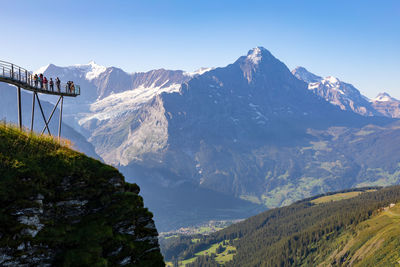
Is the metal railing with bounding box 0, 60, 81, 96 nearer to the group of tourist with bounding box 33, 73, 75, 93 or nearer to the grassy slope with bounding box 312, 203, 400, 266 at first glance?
the group of tourist with bounding box 33, 73, 75, 93

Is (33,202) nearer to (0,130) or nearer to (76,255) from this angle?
(76,255)

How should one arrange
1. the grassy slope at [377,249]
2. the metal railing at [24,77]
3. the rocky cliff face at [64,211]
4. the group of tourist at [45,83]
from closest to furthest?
the rocky cliff face at [64,211] → the metal railing at [24,77] → the group of tourist at [45,83] → the grassy slope at [377,249]

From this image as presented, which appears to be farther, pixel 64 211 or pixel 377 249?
pixel 377 249

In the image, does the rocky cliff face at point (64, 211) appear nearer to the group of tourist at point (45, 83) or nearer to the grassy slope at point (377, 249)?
the group of tourist at point (45, 83)

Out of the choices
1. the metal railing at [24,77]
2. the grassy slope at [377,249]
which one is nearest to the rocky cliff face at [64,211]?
the metal railing at [24,77]

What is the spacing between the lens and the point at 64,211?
22.0 m

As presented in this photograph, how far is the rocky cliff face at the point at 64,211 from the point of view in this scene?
19094 millimetres

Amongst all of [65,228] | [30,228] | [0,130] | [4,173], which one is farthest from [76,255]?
[0,130]

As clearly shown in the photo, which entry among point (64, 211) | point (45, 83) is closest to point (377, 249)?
point (45, 83)

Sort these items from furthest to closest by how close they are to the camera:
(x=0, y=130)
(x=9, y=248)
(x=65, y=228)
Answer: (x=0, y=130)
(x=65, y=228)
(x=9, y=248)

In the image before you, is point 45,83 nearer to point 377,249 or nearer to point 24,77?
point 24,77

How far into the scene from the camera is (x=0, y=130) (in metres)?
24.3

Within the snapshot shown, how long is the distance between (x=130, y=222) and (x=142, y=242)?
6.53ft

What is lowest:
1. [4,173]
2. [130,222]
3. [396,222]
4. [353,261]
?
[353,261]
